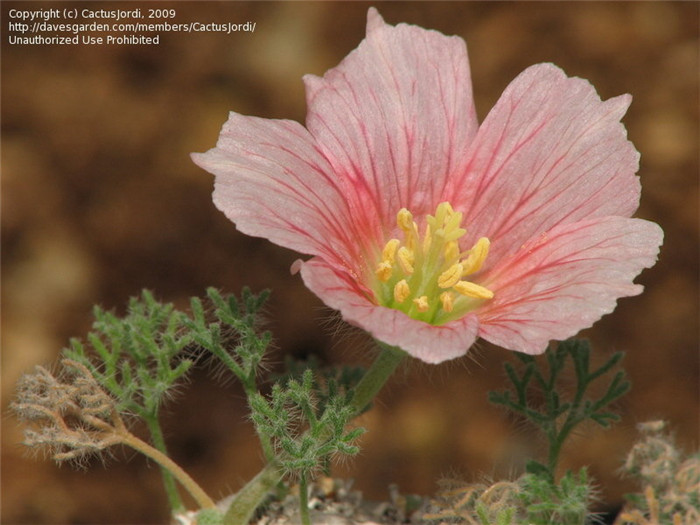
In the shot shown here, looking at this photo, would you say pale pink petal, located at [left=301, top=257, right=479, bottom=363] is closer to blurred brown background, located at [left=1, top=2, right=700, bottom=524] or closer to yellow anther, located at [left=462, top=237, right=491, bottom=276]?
yellow anther, located at [left=462, top=237, right=491, bottom=276]

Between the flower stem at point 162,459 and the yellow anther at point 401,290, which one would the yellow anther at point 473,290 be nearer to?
the yellow anther at point 401,290

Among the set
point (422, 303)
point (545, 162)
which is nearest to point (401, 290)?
point (422, 303)

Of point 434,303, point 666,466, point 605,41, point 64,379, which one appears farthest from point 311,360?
point 605,41

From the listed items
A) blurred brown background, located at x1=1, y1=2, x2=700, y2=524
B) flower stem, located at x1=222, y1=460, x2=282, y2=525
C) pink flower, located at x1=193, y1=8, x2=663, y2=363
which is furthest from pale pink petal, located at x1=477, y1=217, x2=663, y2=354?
blurred brown background, located at x1=1, y1=2, x2=700, y2=524

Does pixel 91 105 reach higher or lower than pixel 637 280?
higher

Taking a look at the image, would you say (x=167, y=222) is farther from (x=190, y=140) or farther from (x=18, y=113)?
(x=18, y=113)
